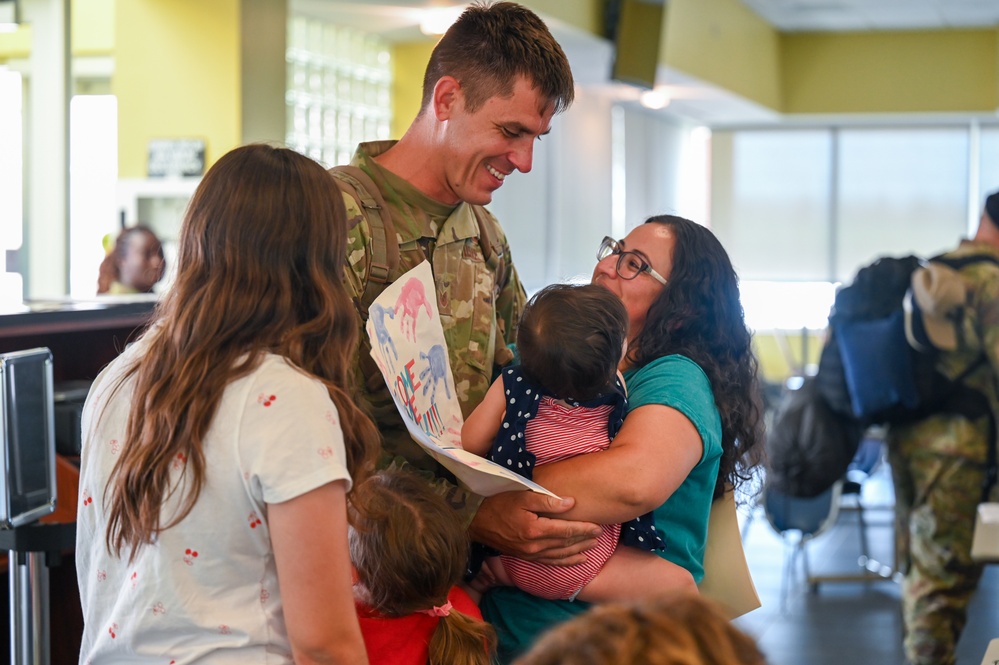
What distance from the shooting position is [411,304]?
1.76 metres

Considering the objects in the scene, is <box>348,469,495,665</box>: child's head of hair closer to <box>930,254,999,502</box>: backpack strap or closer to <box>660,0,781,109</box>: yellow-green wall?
<box>930,254,999,502</box>: backpack strap

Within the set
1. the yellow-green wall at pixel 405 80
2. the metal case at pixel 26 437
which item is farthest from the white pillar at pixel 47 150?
the metal case at pixel 26 437

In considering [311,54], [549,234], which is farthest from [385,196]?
[549,234]

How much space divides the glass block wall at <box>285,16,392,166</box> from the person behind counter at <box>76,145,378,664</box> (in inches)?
194

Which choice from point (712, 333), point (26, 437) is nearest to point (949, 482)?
point (712, 333)

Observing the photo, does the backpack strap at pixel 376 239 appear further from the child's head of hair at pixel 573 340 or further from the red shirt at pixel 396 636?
the red shirt at pixel 396 636

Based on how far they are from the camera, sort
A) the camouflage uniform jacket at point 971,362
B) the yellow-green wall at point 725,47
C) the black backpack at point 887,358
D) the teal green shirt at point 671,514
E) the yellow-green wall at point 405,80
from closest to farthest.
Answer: the teal green shirt at point 671,514 < the camouflage uniform jacket at point 971,362 < the black backpack at point 887,358 < the yellow-green wall at point 405,80 < the yellow-green wall at point 725,47

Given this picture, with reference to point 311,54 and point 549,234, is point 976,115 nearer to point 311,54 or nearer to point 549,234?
point 549,234

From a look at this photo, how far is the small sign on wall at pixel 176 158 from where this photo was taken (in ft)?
19.7

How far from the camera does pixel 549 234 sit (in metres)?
8.86

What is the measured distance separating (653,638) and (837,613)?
17.2 ft

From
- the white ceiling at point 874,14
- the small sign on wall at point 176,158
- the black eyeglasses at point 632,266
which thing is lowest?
the black eyeglasses at point 632,266

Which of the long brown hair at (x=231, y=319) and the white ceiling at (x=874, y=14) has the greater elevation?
the white ceiling at (x=874, y=14)

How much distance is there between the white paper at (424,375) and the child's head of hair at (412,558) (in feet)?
0.24
